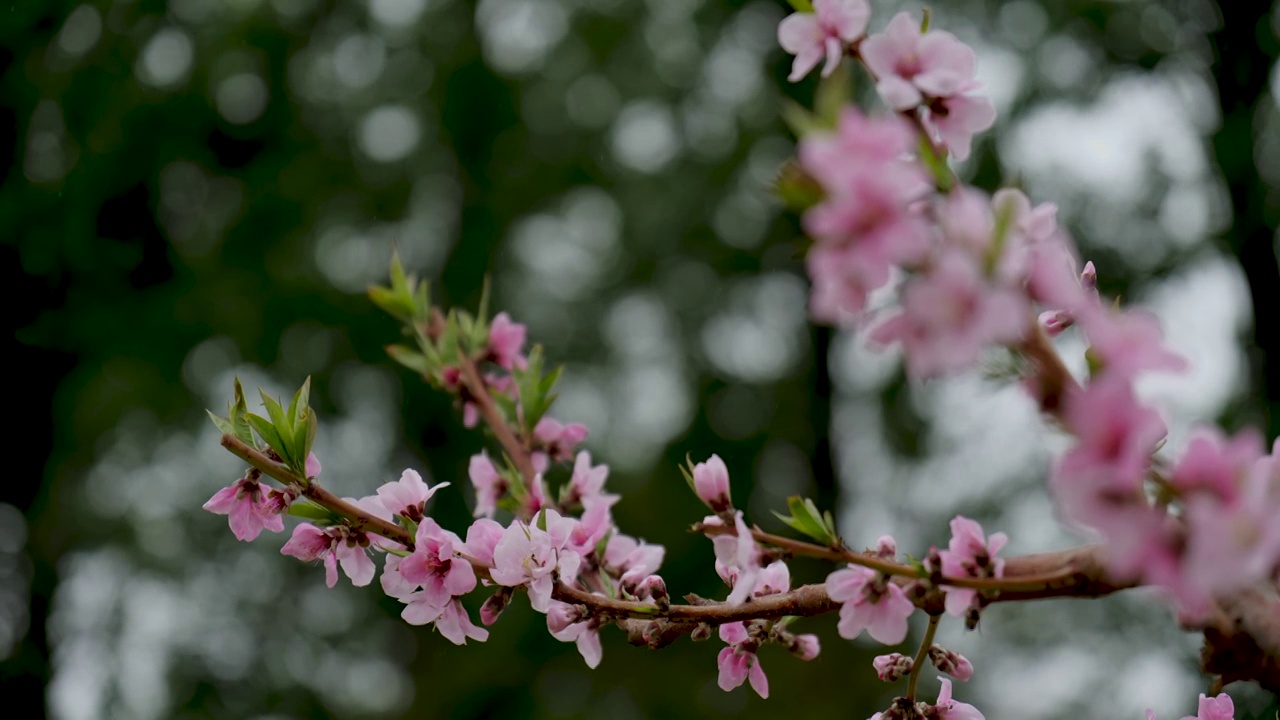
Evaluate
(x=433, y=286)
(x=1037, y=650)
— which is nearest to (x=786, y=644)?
(x=1037, y=650)

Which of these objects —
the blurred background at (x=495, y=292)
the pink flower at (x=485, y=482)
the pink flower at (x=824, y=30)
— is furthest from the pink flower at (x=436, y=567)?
the blurred background at (x=495, y=292)

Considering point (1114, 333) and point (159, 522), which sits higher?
point (1114, 333)

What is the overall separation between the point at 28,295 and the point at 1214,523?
513 cm

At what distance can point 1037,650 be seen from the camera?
12.3ft

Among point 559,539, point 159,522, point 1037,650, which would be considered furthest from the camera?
point 159,522

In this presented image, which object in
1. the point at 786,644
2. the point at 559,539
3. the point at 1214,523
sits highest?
the point at 1214,523

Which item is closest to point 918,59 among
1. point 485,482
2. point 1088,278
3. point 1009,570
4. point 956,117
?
point 956,117

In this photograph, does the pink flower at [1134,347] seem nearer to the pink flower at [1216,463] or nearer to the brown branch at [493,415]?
the pink flower at [1216,463]

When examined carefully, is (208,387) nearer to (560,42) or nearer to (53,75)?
(53,75)

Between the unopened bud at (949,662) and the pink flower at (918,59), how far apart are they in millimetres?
436

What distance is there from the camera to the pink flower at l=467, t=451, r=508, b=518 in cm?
117

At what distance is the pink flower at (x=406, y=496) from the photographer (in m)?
0.88

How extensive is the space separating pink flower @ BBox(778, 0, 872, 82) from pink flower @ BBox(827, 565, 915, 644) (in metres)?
0.32

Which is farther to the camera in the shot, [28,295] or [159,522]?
[28,295]
